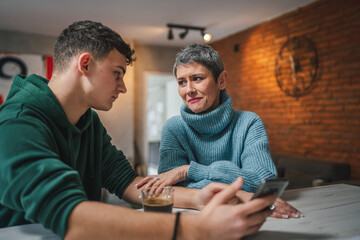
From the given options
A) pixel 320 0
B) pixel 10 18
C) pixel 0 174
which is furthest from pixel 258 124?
pixel 10 18

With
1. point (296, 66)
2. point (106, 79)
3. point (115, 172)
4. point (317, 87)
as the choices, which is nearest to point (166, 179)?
point (115, 172)

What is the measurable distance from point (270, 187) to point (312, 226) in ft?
1.03

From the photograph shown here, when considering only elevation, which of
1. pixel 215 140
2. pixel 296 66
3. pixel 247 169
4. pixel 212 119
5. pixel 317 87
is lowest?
pixel 247 169

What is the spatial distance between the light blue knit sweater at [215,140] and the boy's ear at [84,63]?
2.04ft

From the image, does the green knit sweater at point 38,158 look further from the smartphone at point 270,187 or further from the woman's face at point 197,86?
the woman's face at point 197,86

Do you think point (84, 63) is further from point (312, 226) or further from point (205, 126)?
point (312, 226)

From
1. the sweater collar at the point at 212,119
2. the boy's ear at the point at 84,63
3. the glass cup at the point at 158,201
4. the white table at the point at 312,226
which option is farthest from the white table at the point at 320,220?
the boy's ear at the point at 84,63

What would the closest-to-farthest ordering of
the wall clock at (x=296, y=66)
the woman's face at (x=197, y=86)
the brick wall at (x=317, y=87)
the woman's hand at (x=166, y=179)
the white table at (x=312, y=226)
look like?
the white table at (x=312, y=226) < the woman's hand at (x=166, y=179) < the woman's face at (x=197, y=86) < the brick wall at (x=317, y=87) < the wall clock at (x=296, y=66)

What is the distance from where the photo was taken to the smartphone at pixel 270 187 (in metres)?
0.67

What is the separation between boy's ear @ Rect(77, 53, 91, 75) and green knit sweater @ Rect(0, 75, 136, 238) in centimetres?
13

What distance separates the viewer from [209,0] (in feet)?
12.4

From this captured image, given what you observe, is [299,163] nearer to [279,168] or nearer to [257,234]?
[279,168]

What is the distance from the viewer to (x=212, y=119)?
57.7 inches

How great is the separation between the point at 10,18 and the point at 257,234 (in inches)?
197
